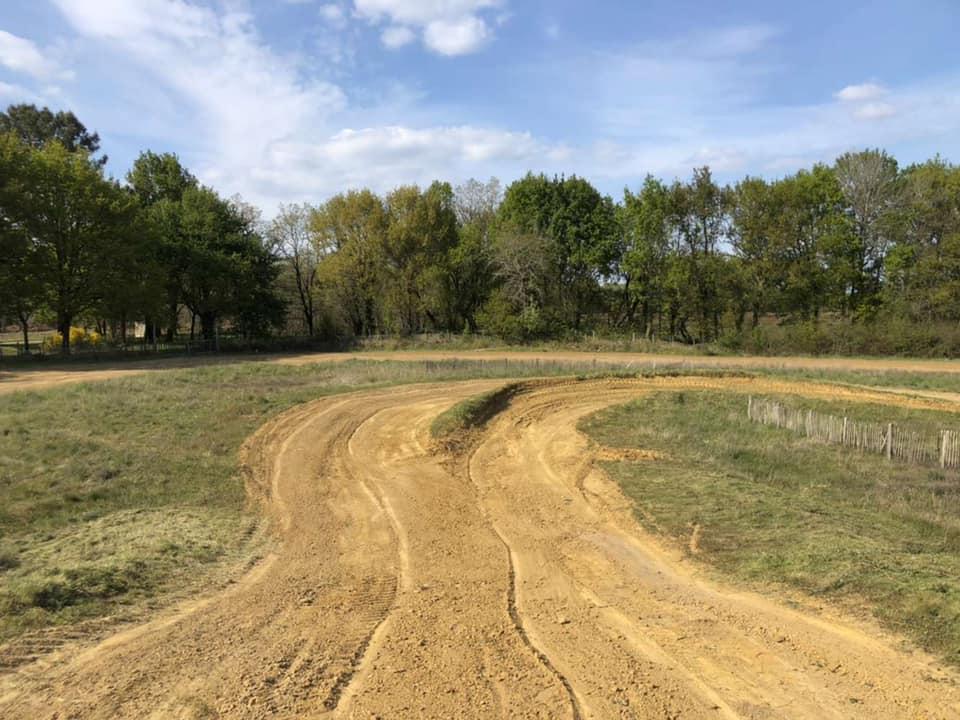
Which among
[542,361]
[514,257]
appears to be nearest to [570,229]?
[514,257]

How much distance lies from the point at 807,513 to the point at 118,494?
13.1 metres

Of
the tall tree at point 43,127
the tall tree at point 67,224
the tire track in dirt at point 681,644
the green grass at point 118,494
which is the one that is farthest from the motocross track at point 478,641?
the tall tree at point 43,127

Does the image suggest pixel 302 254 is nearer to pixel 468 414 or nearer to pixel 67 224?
pixel 67 224

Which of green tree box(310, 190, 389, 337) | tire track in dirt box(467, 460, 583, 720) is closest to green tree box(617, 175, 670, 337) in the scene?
green tree box(310, 190, 389, 337)

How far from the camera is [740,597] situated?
8.26m

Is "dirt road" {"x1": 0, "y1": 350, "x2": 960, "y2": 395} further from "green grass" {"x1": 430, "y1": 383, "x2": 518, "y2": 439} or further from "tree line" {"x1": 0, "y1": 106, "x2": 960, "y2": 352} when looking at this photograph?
"green grass" {"x1": 430, "y1": 383, "x2": 518, "y2": 439}

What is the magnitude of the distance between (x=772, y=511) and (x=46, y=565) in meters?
11.6

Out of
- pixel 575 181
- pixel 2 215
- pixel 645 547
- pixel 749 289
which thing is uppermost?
pixel 575 181

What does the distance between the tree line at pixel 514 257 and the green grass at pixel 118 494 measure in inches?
1005

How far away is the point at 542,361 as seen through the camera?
138ft

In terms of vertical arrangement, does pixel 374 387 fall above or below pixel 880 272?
below

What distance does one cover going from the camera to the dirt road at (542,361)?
37188mm

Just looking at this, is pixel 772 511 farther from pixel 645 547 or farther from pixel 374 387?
pixel 374 387

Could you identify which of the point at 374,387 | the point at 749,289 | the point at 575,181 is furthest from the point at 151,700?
the point at 575,181
